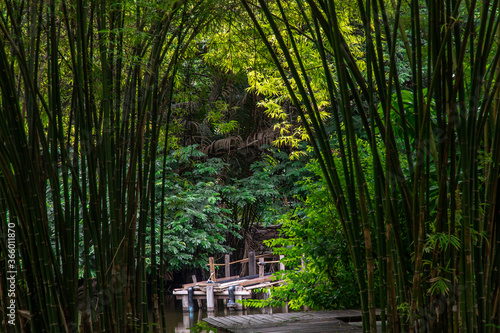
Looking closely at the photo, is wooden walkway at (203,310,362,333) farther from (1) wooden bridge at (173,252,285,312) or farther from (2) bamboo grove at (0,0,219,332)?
(1) wooden bridge at (173,252,285,312)

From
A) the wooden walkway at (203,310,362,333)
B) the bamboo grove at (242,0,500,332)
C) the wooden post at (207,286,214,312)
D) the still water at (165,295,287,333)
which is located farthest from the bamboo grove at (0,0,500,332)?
the wooden post at (207,286,214,312)

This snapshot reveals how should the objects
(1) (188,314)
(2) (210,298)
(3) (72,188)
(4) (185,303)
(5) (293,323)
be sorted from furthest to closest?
(4) (185,303) < (1) (188,314) < (2) (210,298) < (5) (293,323) < (3) (72,188)

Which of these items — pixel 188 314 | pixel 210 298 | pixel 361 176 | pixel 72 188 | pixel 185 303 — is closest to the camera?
pixel 361 176

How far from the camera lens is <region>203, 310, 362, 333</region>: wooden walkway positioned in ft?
8.44

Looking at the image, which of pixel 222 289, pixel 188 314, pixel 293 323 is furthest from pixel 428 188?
pixel 188 314

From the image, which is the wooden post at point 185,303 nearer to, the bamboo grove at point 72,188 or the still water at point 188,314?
the still water at point 188,314

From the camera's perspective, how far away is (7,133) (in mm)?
1385

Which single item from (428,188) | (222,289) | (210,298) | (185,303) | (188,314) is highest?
(428,188)

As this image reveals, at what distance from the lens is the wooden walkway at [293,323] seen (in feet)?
8.44

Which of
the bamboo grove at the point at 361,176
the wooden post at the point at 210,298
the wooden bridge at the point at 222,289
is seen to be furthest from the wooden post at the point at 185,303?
the bamboo grove at the point at 361,176

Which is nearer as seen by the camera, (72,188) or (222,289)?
(72,188)

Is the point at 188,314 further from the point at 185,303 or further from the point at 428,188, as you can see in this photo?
the point at 428,188

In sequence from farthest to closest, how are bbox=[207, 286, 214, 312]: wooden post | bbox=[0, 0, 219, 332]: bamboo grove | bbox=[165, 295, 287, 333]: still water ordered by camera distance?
bbox=[207, 286, 214, 312]: wooden post, bbox=[165, 295, 287, 333]: still water, bbox=[0, 0, 219, 332]: bamboo grove

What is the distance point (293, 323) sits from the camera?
2.76 meters
